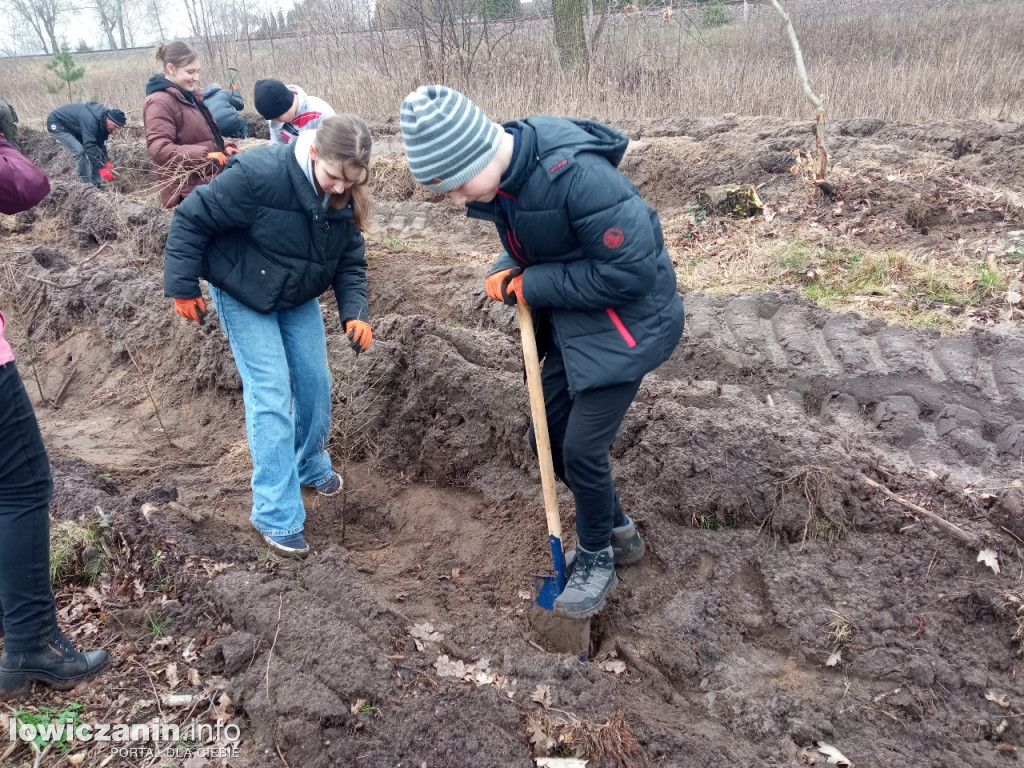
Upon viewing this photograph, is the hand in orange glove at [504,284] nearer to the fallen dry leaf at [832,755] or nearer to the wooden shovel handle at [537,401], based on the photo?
the wooden shovel handle at [537,401]

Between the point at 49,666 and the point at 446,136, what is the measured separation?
232cm

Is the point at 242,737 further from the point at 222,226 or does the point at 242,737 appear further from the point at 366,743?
the point at 222,226

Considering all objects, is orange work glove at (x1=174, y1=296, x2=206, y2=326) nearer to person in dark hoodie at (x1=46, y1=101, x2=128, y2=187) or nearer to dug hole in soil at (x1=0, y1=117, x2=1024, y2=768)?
dug hole in soil at (x1=0, y1=117, x2=1024, y2=768)

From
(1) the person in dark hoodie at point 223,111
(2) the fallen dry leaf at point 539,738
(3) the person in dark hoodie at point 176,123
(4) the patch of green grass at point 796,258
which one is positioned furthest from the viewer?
(1) the person in dark hoodie at point 223,111

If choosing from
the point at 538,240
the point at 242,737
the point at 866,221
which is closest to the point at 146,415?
the point at 242,737

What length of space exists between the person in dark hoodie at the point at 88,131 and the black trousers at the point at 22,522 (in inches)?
427

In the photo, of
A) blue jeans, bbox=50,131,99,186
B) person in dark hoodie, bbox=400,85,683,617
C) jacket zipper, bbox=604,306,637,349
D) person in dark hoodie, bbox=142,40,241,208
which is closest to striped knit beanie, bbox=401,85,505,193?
person in dark hoodie, bbox=400,85,683,617

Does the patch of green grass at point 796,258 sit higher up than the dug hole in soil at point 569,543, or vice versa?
the patch of green grass at point 796,258

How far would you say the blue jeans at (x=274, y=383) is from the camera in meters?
3.49

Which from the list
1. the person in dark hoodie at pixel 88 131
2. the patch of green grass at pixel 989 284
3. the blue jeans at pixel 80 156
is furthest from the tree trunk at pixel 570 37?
the patch of green grass at pixel 989 284

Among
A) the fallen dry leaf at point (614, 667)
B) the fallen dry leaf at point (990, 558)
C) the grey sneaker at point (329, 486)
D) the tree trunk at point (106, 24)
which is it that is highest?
the tree trunk at point (106, 24)

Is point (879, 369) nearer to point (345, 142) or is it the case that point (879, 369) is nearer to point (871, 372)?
point (871, 372)

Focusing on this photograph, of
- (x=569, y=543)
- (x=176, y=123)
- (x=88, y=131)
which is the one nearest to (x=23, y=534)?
(x=569, y=543)

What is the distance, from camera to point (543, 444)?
299 centimetres
